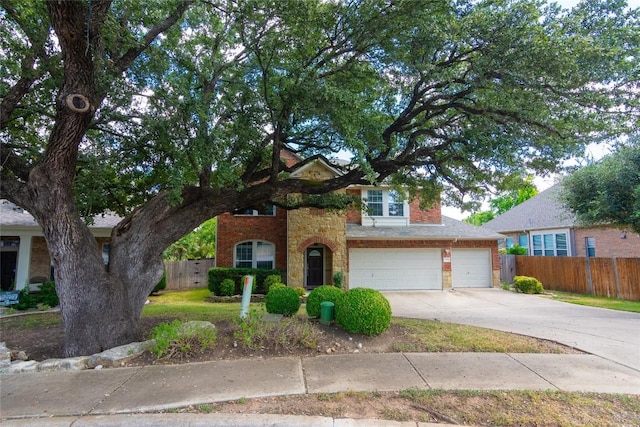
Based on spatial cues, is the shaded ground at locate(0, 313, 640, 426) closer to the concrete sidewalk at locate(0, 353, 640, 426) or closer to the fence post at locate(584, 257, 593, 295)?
the concrete sidewalk at locate(0, 353, 640, 426)

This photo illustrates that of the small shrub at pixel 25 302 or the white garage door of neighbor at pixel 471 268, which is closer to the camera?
the small shrub at pixel 25 302

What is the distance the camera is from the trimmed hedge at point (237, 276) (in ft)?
51.4

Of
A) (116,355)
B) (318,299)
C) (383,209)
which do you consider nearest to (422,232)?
(383,209)

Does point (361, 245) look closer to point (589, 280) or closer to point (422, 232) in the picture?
point (422, 232)

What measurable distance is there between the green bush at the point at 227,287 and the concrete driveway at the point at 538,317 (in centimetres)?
688

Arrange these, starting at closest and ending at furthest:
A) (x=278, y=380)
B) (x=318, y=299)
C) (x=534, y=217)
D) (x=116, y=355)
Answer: (x=278, y=380)
(x=116, y=355)
(x=318, y=299)
(x=534, y=217)

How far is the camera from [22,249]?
549 inches

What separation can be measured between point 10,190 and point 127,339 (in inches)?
137

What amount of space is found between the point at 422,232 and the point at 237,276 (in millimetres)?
9339

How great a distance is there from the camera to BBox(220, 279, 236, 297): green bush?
15.2 meters

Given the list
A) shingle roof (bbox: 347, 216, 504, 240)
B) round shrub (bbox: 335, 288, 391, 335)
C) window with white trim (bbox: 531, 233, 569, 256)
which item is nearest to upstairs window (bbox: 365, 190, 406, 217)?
shingle roof (bbox: 347, 216, 504, 240)

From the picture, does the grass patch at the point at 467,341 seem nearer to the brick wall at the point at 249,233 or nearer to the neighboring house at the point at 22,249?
the brick wall at the point at 249,233

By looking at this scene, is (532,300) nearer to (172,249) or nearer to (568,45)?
(568,45)

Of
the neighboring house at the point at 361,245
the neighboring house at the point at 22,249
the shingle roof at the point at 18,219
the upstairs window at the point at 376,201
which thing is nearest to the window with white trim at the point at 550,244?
the neighboring house at the point at 361,245
